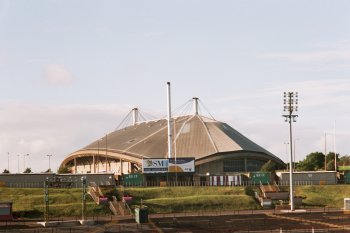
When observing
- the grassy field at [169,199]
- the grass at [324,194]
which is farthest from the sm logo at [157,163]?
the grass at [324,194]

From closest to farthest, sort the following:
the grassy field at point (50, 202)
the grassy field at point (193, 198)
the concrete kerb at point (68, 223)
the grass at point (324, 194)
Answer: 1. the concrete kerb at point (68, 223)
2. the grassy field at point (50, 202)
3. the grassy field at point (193, 198)
4. the grass at point (324, 194)

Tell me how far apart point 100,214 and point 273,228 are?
106 ft

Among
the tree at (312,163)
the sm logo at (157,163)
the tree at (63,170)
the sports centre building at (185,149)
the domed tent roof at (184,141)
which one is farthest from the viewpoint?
the tree at (63,170)

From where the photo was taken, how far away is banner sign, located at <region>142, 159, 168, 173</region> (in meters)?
128

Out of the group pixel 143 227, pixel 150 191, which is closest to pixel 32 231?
pixel 143 227

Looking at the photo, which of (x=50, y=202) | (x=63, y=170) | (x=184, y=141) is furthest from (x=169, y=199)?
(x=63, y=170)

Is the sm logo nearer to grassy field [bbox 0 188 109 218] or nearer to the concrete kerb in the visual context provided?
grassy field [bbox 0 188 109 218]

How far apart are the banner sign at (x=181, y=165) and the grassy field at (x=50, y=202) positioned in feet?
87.2

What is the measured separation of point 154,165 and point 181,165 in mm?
6108

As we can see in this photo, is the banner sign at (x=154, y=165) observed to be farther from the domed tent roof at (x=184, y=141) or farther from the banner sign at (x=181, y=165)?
the domed tent roof at (x=184, y=141)

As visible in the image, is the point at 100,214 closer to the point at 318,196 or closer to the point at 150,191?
the point at 150,191

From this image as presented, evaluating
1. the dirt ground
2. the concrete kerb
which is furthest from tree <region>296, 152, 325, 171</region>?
the concrete kerb

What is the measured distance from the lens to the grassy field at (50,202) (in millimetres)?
93387

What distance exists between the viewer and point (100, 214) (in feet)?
317
